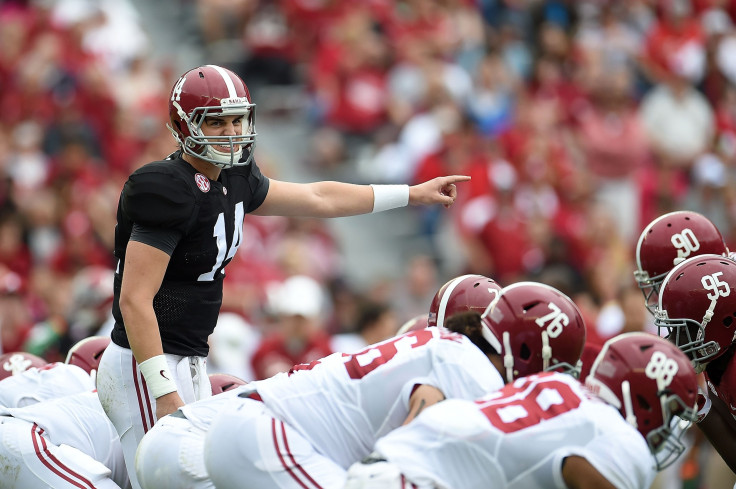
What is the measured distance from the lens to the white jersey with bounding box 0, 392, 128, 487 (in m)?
5.28

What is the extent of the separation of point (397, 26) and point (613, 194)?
10.6 ft

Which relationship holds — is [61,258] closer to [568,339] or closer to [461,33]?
[461,33]

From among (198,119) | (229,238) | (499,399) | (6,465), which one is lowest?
(6,465)

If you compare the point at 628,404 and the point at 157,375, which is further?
the point at 157,375

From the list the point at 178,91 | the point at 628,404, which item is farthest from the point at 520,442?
the point at 178,91

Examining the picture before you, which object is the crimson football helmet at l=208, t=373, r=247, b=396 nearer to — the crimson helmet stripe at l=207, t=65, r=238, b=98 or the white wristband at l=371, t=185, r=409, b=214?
the white wristband at l=371, t=185, r=409, b=214

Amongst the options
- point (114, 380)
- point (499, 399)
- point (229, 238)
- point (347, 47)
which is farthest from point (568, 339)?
point (347, 47)

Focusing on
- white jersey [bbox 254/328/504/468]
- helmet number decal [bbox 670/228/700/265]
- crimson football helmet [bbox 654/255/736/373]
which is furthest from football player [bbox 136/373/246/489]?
helmet number decal [bbox 670/228/700/265]

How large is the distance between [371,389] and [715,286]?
5.93 feet

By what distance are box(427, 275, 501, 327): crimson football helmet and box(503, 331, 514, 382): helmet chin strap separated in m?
0.79

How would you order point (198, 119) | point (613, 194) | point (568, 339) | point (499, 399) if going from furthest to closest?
1. point (613, 194)
2. point (198, 119)
3. point (568, 339)
4. point (499, 399)

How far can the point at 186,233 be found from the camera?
4.79m

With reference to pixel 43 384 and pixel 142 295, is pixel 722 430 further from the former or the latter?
pixel 43 384

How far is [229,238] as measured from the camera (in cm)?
501
